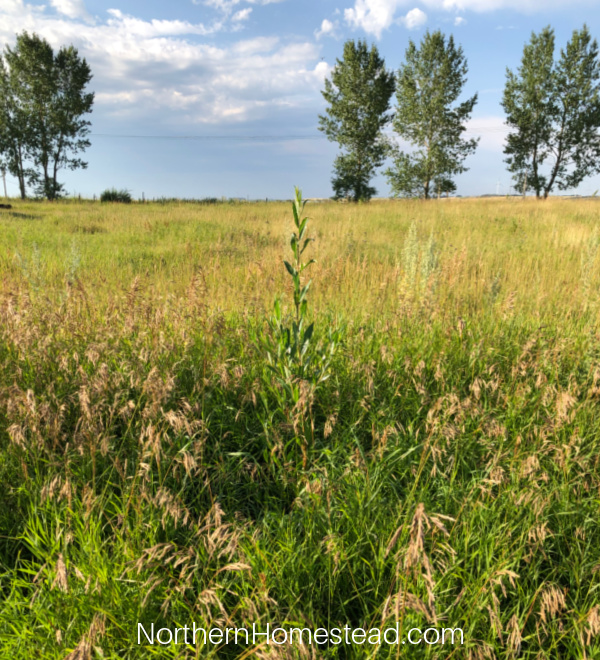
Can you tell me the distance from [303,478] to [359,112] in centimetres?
3420

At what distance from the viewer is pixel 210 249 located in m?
9.63

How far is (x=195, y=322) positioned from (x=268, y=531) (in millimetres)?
2101

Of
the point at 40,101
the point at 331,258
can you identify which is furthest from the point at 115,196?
the point at 331,258

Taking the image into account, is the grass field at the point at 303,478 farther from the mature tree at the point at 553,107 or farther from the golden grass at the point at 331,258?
the mature tree at the point at 553,107

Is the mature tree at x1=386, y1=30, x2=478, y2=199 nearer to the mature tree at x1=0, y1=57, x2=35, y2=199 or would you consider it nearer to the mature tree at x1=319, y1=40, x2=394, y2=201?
the mature tree at x1=319, y1=40, x2=394, y2=201

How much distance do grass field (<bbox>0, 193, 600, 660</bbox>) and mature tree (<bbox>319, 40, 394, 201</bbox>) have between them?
2988 centimetres

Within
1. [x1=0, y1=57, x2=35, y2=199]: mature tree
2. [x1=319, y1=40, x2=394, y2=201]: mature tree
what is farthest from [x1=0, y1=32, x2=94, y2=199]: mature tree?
[x1=319, y1=40, x2=394, y2=201]: mature tree

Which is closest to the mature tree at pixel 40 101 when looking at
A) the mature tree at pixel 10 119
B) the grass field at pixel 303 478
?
the mature tree at pixel 10 119

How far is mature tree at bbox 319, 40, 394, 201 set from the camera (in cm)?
3072

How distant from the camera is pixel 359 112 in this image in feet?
104

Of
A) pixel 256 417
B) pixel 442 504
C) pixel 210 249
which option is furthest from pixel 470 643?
pixel 210 249

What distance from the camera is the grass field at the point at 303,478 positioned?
147 cm

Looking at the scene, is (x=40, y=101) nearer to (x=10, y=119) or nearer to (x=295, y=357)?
(x=10, y=119)

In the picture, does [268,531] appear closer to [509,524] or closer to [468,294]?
[509,524]
